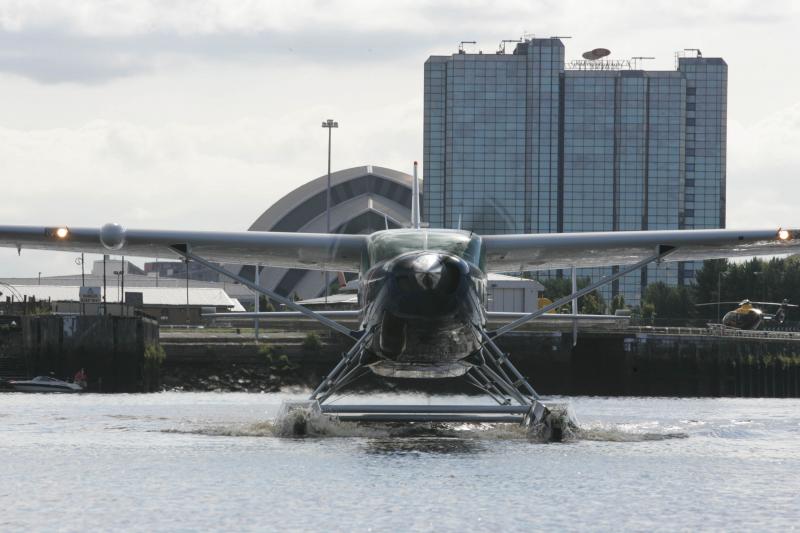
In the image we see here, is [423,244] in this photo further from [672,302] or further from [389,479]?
[672,302]

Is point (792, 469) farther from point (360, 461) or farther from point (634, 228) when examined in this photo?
point (634, 228)

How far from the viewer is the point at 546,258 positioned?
2567 cm

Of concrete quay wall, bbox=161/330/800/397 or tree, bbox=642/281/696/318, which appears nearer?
concrete quay wall, bbox=161/330/800/397

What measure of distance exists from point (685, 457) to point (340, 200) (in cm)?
12090

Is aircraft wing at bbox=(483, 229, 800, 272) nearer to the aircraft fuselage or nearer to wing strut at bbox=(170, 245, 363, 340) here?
the aircraft fuselage

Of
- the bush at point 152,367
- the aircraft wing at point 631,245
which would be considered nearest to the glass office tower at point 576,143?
the bush at point 152,367

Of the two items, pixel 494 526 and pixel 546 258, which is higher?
pixel 546 258

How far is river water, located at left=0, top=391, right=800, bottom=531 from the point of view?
14508 millimetres

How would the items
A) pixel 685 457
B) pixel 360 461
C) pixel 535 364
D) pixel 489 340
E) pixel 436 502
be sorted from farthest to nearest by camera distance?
pixel 535 364 → pixel 489 340 → pixel 685 457 → pixel 360 461 → pixel 436 502

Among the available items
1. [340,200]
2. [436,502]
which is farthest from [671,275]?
[436,502]

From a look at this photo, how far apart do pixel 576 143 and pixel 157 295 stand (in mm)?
58705

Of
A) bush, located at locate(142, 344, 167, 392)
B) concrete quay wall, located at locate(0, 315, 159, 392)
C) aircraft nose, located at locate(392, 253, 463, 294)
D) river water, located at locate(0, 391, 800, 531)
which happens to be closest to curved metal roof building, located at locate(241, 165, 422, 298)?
bush, located at locate(142, 344, 167, 392)

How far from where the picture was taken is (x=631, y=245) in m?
24.7

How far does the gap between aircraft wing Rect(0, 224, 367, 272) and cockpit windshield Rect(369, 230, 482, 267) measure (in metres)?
2.33
